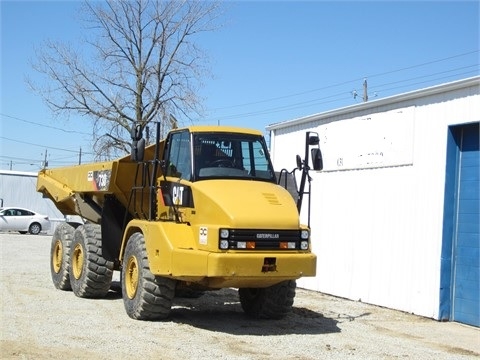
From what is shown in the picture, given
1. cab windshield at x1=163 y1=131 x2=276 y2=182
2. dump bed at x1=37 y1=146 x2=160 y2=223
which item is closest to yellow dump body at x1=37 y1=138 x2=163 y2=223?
dump bed at x1=37 y1=146 x2=160 y2=223

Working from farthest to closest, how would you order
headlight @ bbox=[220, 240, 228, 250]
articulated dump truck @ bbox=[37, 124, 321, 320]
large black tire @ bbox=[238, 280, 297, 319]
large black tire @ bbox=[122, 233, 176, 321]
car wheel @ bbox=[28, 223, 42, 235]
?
car wheel @ bbox=[28, 223, 42, 235] < large black tire @ bbox=[238, 280, 297, 319] < large black tire @ bbox=[122, 233, 176, 321] < articulated dump truck @ bbox=[37, 124, 321, 320] < headlight @ bbox=[220, 240, 228, 250]

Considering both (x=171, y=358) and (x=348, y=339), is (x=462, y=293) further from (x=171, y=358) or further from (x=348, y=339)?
(x=171, y=358)

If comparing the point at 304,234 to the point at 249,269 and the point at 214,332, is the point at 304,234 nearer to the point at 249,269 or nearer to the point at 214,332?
the point at 249,269

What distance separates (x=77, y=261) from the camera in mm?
13008

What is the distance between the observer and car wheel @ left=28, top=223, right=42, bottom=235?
37344 mm

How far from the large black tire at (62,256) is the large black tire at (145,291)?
11.2ft

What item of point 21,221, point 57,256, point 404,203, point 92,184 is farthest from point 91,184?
point 21,221

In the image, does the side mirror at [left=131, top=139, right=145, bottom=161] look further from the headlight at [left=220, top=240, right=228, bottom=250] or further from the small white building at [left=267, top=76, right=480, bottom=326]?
the small white building at [left=267, top=76, right=480, bottom=326]

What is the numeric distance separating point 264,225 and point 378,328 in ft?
10.3

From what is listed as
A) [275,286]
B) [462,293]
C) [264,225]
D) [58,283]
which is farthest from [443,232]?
[58,283]

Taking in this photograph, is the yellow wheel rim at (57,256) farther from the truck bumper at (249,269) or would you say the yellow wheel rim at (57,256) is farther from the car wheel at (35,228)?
the car wheel at (35,228)

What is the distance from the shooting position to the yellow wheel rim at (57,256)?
45.7 ft

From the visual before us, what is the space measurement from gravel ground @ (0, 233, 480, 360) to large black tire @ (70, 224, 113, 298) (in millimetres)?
246

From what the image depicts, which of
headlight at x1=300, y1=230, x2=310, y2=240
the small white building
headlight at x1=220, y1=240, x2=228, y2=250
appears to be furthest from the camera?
the small white building
